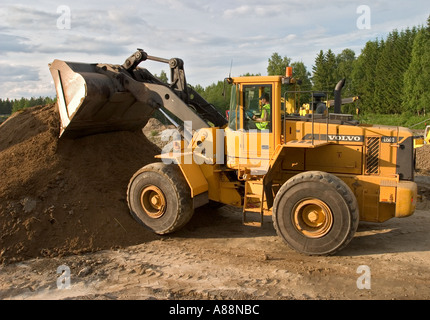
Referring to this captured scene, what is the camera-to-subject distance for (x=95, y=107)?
26.8 feet

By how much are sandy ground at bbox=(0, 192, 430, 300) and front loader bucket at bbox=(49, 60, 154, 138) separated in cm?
287

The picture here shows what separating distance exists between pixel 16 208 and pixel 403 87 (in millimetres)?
Answer: 48198

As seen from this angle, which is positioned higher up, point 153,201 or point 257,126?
point 257,126

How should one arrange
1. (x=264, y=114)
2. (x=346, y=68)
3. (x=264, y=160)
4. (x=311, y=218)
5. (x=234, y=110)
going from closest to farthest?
A: (x=311, y=218), (x=264, y=114), (x=264, y=160), (x=234, y=110), (x=346, y=68)

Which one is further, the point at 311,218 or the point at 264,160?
the point at 264,160

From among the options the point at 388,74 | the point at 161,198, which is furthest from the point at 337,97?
the point at 388,74

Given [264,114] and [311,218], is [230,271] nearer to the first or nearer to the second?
[311,218]

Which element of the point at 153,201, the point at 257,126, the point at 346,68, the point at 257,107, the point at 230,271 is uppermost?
the point at 346,68

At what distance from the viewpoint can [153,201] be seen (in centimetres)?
772

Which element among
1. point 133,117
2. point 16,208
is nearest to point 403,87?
point 133,117

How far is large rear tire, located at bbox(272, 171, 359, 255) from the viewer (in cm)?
638

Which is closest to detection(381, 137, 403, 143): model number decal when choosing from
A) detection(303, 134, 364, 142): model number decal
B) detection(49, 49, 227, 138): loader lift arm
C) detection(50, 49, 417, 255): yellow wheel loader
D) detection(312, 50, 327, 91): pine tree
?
detection(50, 49, 417, 255): yellow wheel loader

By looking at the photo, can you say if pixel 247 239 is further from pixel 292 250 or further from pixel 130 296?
pixel 130 296

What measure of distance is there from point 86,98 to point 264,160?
3536mm
